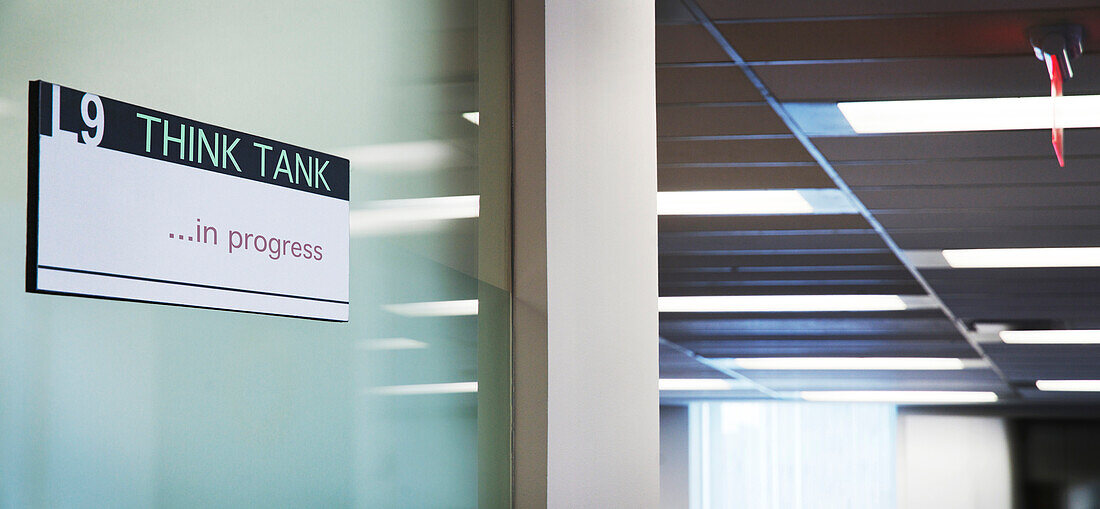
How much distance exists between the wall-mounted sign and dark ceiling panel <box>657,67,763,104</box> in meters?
3.34

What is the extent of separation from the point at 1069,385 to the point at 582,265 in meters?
15.9

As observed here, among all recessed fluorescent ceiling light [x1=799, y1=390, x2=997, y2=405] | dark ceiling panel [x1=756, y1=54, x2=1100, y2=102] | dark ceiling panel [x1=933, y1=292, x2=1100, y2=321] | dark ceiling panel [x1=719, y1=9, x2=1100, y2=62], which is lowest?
recessed fluorescent ceiling light [x1=799, y1=390, x2=997, y2=405]

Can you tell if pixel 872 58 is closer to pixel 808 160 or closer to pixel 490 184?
pixel 808 160

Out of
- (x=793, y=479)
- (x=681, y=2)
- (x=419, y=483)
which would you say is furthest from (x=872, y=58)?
(x=793, y=479)

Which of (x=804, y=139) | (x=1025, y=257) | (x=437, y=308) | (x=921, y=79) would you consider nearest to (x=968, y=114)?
(x=921, y=79)

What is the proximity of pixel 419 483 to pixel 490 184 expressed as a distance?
0.48 meters

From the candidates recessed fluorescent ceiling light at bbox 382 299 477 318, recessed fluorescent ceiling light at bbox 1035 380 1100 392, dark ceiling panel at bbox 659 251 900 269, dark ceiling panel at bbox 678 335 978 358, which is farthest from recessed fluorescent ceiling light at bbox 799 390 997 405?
recessed fluorescent ceiling light at bbox 382 299 477 318

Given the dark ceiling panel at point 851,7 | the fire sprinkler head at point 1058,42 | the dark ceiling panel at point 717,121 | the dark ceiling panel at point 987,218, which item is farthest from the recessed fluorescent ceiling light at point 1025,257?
the dark ceiling panel at point 851,7

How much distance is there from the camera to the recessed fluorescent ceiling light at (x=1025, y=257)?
7.65 meters

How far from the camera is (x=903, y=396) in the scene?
18.5 m

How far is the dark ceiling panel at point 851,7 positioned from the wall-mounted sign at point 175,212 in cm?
281

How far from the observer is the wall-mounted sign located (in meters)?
0.97

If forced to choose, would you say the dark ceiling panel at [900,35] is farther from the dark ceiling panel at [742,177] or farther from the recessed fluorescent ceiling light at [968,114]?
the dark ceiling panel at [742,177]

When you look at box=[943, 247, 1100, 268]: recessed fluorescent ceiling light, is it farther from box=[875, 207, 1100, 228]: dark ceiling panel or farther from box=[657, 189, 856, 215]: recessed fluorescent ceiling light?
box=[657, 189, 856, 215]: recessed fluorescent ceiling light
